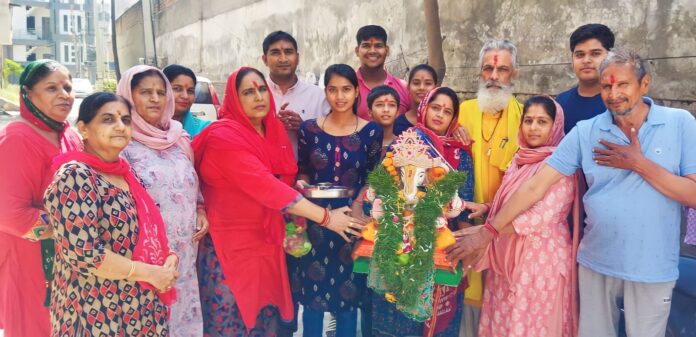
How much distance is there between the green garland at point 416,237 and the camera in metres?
2.65

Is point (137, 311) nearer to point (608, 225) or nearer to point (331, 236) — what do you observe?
point (331, 236)

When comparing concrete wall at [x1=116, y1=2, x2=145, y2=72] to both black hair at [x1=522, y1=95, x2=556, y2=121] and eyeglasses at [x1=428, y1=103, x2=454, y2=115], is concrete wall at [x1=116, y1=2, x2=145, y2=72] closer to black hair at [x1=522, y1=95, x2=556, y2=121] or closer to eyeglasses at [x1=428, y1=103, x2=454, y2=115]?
eyeglasses at [x1=428, y1=103, x2=454, y2=115]

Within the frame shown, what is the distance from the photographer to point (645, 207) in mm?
2504

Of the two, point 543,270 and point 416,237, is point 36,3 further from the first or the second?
point 543,270

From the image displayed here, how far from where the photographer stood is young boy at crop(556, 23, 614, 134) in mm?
3215

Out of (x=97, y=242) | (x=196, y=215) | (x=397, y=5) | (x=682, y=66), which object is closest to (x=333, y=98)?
(x=196, y=215)

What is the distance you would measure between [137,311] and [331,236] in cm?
125

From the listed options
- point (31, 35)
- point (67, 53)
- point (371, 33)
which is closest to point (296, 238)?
point (371, 33)

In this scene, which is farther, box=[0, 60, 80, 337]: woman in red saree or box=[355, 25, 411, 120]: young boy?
box=[355, 25, 411, 120]: young boy

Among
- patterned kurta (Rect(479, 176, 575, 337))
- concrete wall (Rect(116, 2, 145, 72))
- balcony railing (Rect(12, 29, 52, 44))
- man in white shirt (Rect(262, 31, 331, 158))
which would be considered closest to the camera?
patterned kurta (Rect(479, 176, 575, 337))

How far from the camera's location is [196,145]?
2947 millimetres

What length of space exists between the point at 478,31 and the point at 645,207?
4944 millimetres

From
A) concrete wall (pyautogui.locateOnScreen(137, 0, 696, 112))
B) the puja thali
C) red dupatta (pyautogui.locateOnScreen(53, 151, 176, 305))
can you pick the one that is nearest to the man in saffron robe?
the puja thali

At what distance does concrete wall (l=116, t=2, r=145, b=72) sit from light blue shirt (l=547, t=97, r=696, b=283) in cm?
2303
